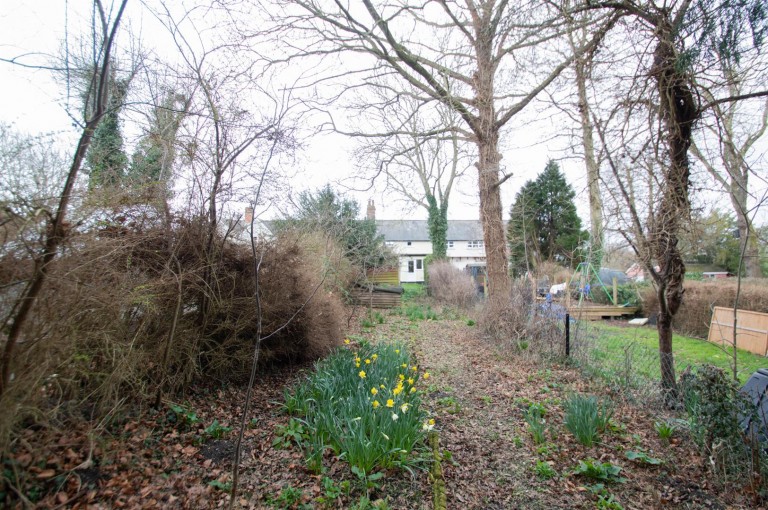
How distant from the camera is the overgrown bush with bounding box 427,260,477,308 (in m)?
14.6

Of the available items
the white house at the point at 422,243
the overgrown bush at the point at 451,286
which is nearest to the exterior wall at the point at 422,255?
the white house at the point at 422,243

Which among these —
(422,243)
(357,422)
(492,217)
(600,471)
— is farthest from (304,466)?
(422,243)

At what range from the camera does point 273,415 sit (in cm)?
403

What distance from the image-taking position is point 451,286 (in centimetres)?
1558

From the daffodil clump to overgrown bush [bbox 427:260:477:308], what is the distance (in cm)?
1050

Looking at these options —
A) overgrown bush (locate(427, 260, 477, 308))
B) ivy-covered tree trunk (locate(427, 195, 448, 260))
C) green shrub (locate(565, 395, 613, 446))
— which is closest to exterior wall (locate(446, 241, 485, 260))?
ivy-covered tree trunk (locate(427, 195, 448, 260))

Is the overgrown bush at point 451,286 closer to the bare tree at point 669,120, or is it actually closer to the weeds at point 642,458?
the bare tree at point 669,120

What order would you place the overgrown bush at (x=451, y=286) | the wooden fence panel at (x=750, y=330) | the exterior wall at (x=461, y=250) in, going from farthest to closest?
the exterior wall at (x=461, y=250) < the overgrown bush at (x=451, y=286) < the wooden fence panel at (x=750, y=330)

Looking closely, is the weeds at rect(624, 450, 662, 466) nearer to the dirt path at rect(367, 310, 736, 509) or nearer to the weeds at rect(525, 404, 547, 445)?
the dirt path at rect(367, 310, 736, 509)

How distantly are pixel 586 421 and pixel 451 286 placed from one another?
477 inches

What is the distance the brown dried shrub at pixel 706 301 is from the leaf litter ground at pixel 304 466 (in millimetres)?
8199

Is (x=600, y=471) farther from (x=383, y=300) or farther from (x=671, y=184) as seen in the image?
(x=383, y=300)

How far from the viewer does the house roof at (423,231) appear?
38.2 meters

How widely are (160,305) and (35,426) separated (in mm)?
1400
